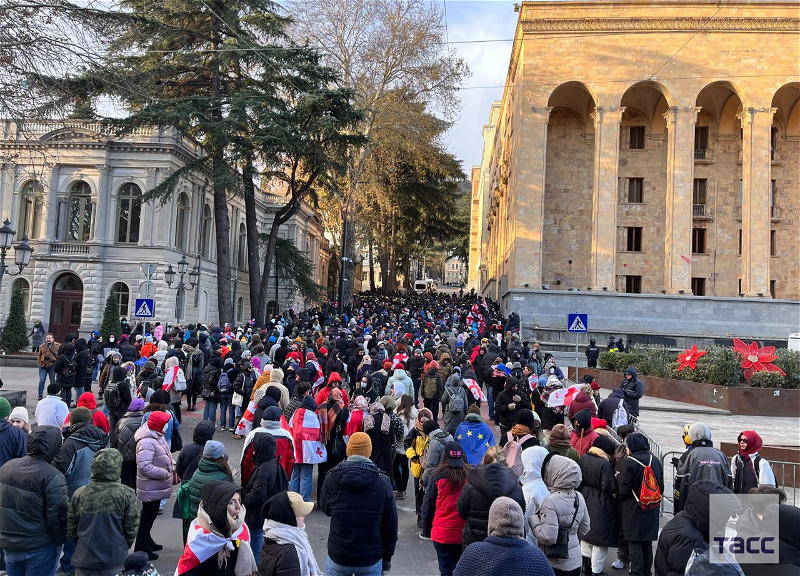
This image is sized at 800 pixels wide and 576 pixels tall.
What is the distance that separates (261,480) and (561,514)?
2.72 meters

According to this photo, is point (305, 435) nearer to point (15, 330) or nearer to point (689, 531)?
point (689, 531)

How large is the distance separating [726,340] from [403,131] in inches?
866

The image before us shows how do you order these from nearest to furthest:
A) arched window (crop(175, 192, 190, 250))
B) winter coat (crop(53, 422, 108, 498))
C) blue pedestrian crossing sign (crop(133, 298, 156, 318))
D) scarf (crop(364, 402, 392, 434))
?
winter coat (crop(53, 422, 108, 498)) → scarf (crop(364, 402, 392, 434)) → blue pedestrian crossing sign (crop(133, 298, 156, 318)) → arched window (crop(175, 192, 190, 250))

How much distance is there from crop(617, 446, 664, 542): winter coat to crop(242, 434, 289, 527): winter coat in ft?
11.4

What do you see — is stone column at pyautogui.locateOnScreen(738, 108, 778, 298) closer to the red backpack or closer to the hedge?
the hedge

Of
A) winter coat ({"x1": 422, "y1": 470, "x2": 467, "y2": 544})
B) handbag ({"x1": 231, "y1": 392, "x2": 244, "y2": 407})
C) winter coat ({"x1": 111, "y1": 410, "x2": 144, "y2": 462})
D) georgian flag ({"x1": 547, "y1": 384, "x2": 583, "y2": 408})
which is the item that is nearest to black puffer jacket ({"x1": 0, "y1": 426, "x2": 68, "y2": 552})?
winter coat ({"x1": 111, "y1": 410, "x2": 144, "y2": 462})

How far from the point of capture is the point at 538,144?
33.7 m

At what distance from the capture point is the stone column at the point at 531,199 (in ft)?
109

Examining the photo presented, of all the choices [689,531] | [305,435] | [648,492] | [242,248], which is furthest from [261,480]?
[242,248]

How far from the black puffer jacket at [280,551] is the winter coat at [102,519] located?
56.1 inches

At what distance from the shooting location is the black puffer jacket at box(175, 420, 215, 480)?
6016 mm

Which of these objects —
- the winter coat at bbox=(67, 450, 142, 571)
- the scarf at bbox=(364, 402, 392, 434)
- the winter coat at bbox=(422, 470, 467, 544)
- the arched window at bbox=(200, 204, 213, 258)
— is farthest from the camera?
the arched window at bbox=(200, 204, 213, 258)

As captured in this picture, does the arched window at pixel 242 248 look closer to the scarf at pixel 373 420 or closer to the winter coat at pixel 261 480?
the scarf at pixel 373 420

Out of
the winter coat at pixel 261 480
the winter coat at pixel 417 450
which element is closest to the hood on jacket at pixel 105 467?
the winter coat at pixel 261 480
